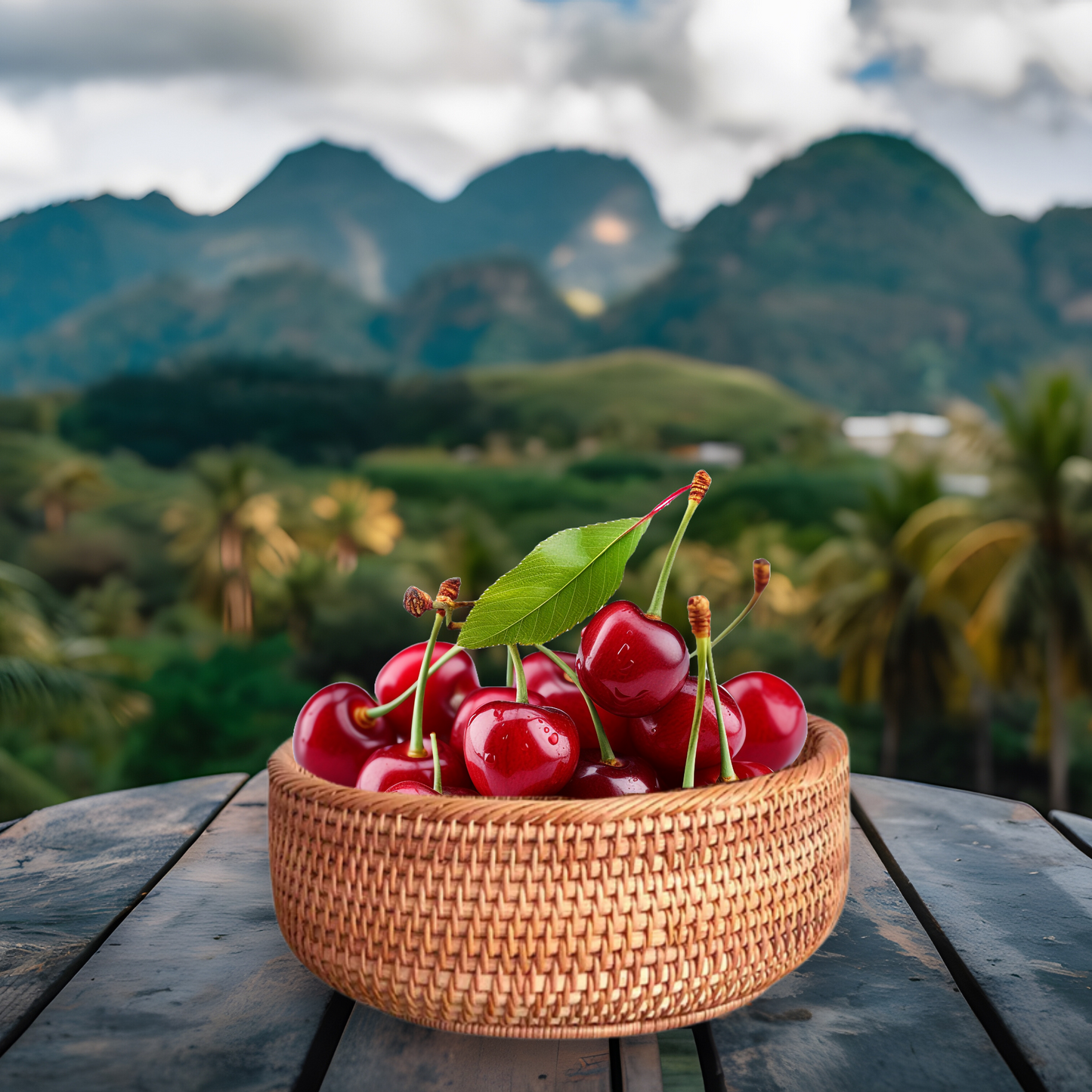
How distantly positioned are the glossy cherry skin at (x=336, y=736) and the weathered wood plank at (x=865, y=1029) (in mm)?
→ 299

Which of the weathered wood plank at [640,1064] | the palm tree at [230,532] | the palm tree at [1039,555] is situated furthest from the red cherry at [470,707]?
the palm tree at [230,532]

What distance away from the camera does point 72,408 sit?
13453 millimetres

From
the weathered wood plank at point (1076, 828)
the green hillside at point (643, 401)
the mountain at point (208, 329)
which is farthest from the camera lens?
the green hillside at point (643, 401)

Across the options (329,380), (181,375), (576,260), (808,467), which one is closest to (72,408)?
(181,375)

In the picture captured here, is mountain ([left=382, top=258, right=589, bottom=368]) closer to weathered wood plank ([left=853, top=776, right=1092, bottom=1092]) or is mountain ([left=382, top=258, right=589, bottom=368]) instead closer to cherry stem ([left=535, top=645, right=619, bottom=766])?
weathered wood plank ([left=853, top=776, right=1092, bottom=1092])

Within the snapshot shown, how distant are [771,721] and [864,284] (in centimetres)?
2007

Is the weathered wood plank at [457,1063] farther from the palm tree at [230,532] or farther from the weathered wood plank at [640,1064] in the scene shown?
the palm tree at [230,532]

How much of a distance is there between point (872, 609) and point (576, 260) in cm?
762

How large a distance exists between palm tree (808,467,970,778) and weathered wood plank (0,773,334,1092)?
13.1 m

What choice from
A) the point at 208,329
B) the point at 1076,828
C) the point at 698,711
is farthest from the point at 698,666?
the point at 208,329

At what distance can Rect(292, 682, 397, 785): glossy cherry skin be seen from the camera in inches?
24.9

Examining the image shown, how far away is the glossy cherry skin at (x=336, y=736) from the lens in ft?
2.07

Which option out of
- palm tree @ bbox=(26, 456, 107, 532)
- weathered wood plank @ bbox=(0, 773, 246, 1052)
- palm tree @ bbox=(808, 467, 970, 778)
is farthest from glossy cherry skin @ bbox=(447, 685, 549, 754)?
palm tree @ bbox=(26, 456, 107, 532)

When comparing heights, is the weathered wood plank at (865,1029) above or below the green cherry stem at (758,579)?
below
